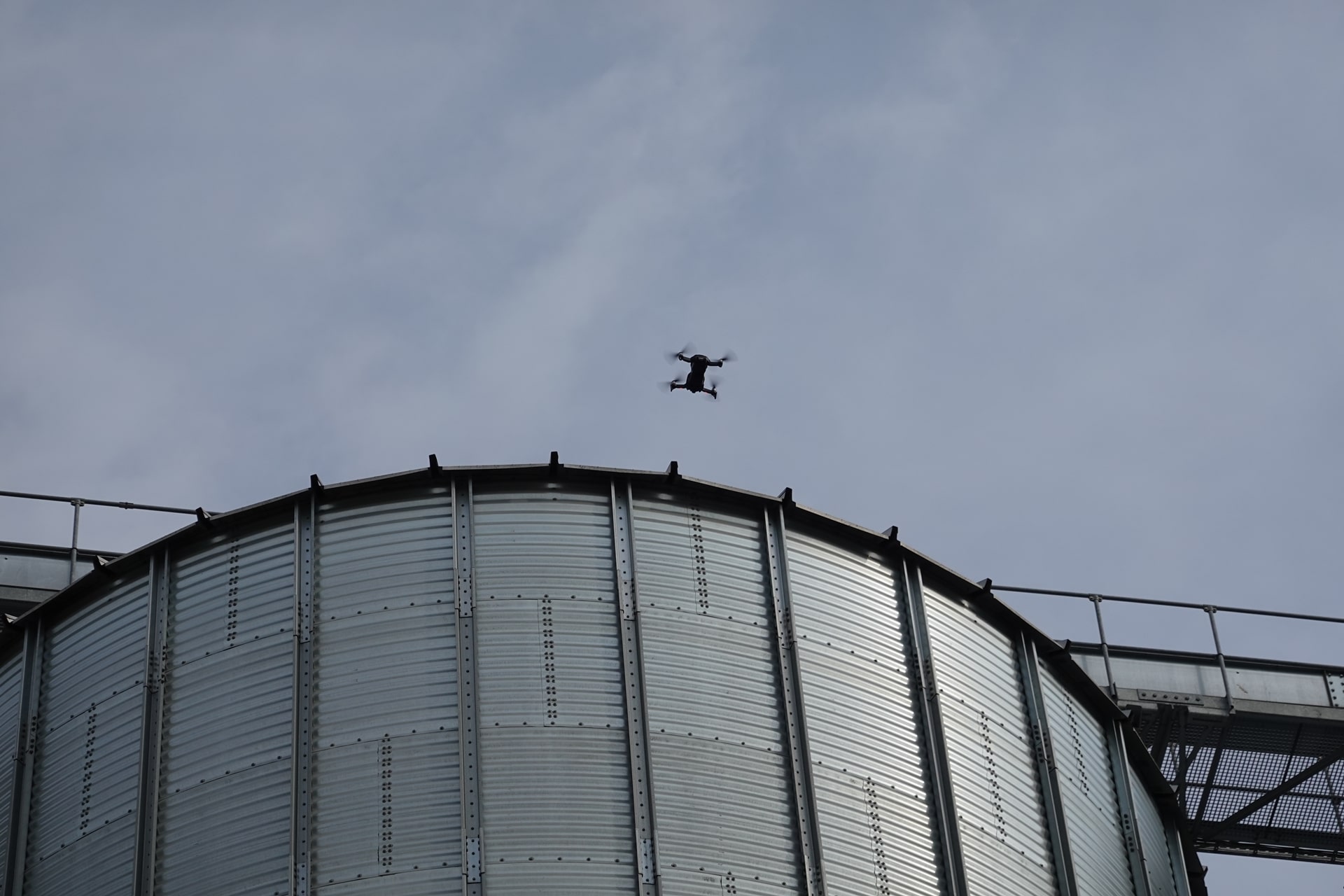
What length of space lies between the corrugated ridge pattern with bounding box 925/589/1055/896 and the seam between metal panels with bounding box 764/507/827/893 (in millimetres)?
2496

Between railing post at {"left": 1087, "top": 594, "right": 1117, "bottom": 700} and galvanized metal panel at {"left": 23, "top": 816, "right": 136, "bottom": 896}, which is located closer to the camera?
galvanized metal panel at {"left": 23, "top": 816, "right": 136, "bottom": 896}

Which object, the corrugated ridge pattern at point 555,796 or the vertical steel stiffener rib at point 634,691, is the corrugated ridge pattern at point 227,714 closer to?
the corrugated ridge pattern at point 555,796

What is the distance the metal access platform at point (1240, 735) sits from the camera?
140 ft

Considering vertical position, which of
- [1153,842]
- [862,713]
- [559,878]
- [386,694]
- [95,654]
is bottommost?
[559,878]

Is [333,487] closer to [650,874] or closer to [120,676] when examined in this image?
[120,676]

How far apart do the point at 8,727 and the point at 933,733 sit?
13652 mm

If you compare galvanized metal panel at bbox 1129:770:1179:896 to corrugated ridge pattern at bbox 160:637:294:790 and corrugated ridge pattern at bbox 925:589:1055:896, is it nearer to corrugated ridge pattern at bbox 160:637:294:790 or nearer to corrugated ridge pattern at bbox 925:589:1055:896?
corrugated ridge pattern at bbox 925:589:1055:896

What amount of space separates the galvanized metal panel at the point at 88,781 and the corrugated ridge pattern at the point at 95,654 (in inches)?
9.5

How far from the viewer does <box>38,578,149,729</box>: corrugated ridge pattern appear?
3152cm

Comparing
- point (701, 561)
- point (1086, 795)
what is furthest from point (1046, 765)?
point (701, 561)

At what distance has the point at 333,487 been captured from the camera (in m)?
31.8

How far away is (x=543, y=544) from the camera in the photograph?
31453 mm

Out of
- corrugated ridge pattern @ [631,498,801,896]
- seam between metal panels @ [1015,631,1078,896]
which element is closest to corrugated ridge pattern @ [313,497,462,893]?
corrugated ridge pattern @ [631,498,801,896]

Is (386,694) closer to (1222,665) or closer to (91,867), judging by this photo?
(91,867)
